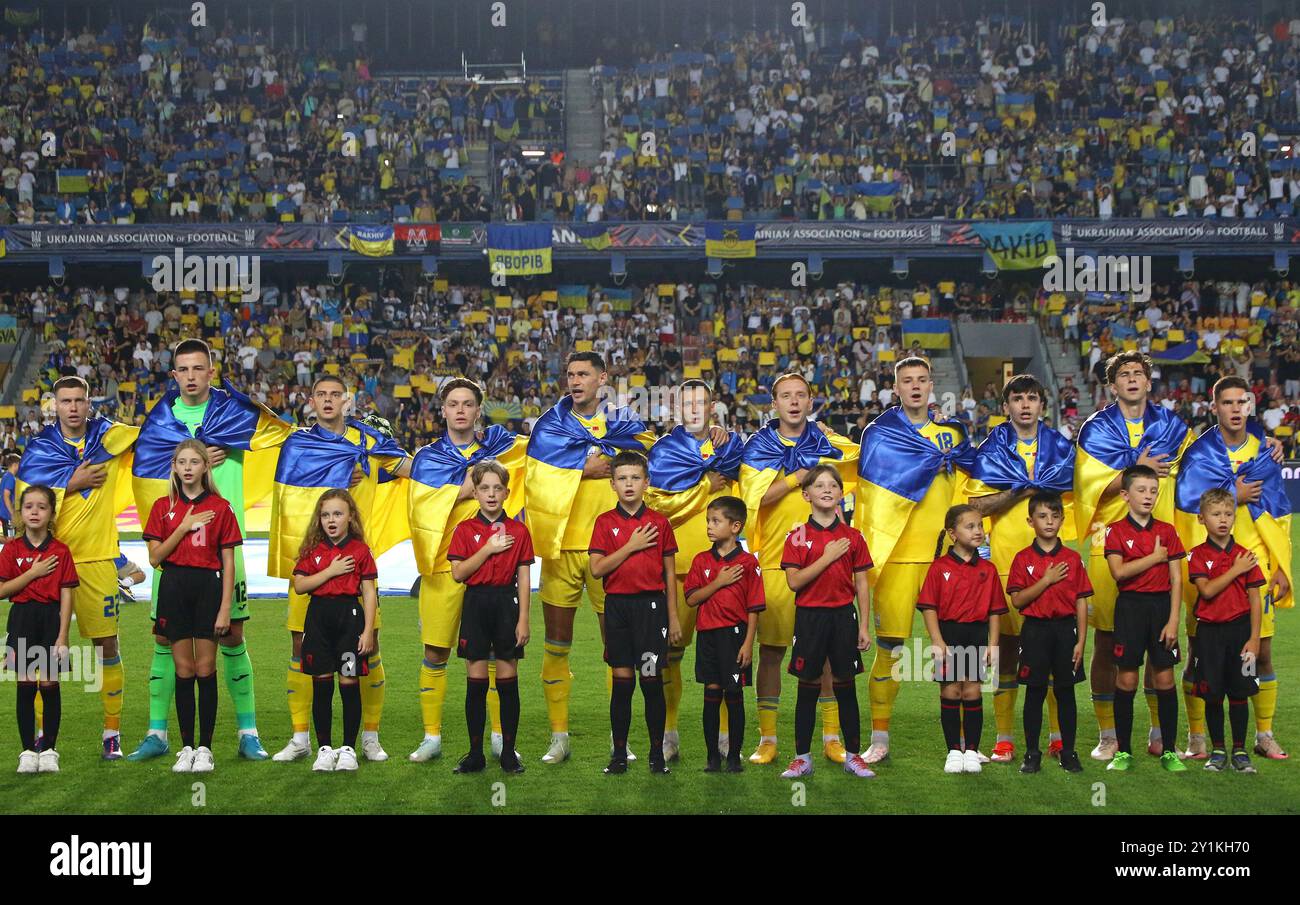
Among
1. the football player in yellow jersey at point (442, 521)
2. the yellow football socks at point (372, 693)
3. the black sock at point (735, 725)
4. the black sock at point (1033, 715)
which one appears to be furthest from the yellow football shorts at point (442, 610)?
the black sock at point (1033, 715)

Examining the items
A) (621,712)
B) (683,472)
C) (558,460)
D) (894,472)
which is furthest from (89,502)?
(894,472)

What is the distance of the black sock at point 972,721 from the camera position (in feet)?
25.0

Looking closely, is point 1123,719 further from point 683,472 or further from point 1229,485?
point 683,472

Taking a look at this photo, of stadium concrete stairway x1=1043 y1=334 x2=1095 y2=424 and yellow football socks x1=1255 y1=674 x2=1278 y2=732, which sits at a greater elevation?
stadium concrete stairway x1=1043 y1=334 x2=1095 y2=424

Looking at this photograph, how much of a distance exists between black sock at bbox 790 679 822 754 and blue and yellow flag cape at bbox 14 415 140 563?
3.99 m

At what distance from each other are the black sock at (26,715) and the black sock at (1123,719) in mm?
5789

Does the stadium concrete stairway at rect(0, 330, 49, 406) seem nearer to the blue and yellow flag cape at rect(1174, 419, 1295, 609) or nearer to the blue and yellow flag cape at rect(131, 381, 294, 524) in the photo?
the blue and yellow flag cape at rect(131, 381, 294, 524)

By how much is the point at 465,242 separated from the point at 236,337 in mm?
5294

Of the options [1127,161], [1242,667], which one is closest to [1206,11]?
[1127,161]

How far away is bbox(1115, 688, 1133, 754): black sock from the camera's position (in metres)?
7.67

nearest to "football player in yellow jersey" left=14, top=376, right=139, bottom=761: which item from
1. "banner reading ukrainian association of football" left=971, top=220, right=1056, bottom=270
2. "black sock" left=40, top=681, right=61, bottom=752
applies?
"black sock" left=40, top=681, right=61, bottom=752

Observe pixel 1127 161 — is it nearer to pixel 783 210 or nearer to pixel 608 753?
pixel 783 210

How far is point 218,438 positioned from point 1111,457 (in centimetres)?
504

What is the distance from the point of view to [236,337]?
30.8 m
